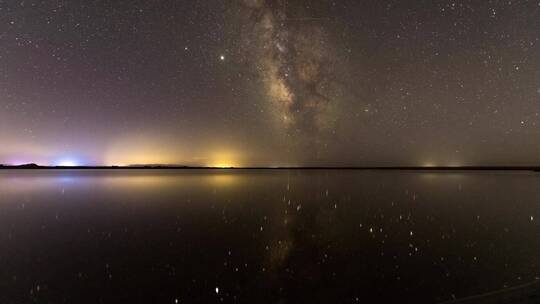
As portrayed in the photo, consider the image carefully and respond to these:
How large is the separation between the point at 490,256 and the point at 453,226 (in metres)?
6.82

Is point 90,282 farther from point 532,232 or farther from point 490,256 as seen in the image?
point 532,232

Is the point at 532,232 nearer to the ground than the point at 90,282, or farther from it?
farther from it

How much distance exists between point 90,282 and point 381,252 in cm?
1019

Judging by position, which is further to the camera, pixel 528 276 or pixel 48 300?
pixel 528 276

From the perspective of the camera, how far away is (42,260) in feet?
45.7

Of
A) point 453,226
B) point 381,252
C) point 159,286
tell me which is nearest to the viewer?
point 159,286

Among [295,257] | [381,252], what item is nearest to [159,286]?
[295,257]

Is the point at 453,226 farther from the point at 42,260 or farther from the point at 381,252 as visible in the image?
the point at 42,260

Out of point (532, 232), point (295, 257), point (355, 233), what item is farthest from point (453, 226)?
point (295, 257)

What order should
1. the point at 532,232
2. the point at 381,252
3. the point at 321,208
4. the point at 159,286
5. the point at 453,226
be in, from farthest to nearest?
the point at 321,208
the point at 453,226
the point at 532,232
the point at 381,252
the point at 159,286

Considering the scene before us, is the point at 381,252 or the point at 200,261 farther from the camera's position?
the point at 381,252

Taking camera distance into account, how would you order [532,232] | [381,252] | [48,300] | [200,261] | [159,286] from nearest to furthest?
1. [48,300]
2. [159,286]
3. [200,261]
4. [381,252]
5. [532,232]

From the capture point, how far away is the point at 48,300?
1001cm

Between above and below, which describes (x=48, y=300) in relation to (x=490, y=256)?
below
